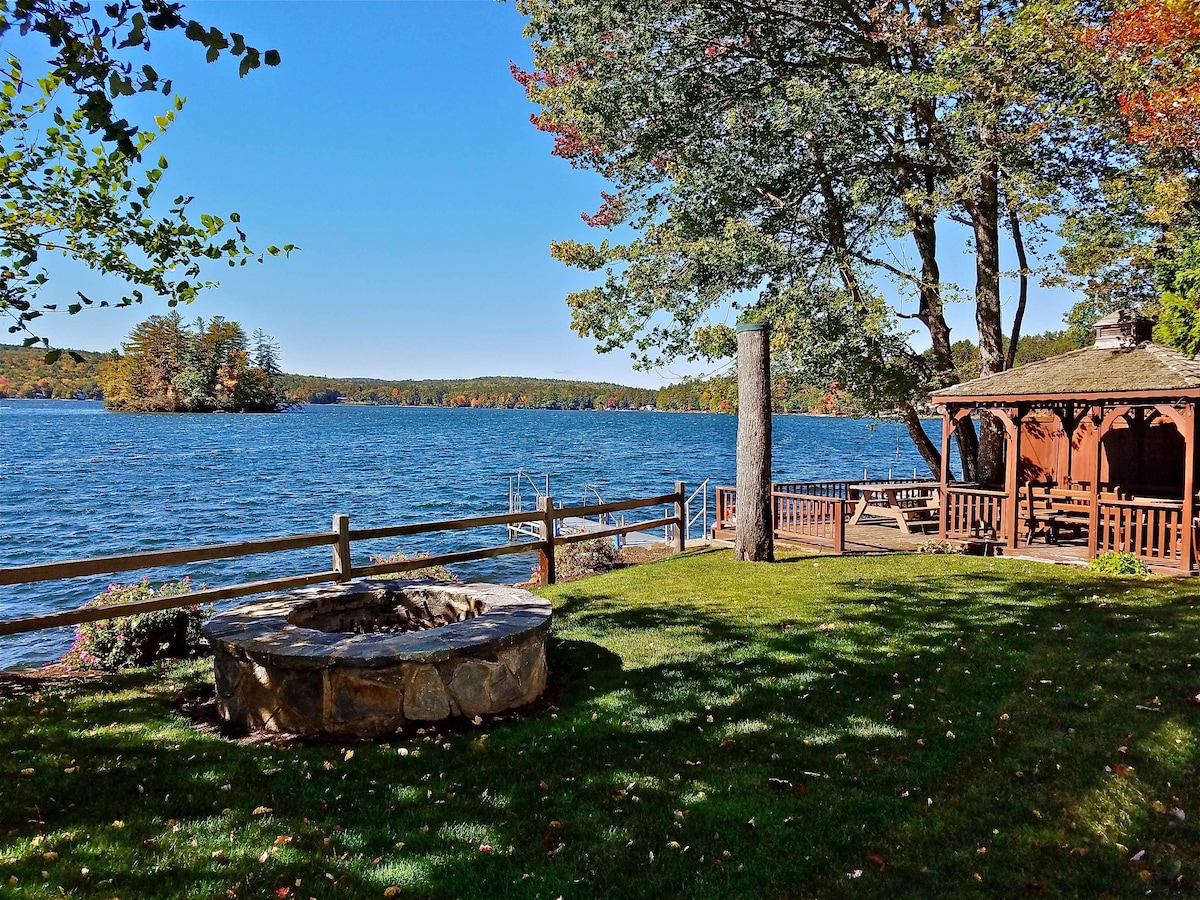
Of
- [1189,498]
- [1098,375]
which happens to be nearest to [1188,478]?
[1189,498]

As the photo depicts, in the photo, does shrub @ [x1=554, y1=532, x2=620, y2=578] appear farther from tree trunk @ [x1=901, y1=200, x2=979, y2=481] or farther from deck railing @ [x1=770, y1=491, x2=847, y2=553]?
tree trunk @ [x1=901, y1=200, x2=979, y2=481]

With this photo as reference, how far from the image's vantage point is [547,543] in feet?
35.7

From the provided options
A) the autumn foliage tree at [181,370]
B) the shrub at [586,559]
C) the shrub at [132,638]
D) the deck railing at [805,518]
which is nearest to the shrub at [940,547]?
the deck railing at [805,518]

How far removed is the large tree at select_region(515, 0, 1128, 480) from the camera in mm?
13172

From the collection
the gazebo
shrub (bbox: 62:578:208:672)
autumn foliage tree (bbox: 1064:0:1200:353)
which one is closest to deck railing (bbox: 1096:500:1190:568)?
the gazebo

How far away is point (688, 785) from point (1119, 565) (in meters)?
9.57

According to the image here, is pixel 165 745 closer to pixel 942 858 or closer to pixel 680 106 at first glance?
pixel 942 858

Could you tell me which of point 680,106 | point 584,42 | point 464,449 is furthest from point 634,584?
point 464,449

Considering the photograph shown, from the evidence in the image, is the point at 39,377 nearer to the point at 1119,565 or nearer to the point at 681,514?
the point at 681,514

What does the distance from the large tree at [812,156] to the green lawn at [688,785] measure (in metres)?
9.49

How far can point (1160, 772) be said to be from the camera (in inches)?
168

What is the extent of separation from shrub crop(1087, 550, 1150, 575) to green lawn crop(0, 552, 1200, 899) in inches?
159

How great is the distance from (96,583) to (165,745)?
1420 centimetres

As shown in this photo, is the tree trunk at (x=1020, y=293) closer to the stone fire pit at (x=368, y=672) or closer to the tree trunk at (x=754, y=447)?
the tree trunk at (x=754, y=447)
